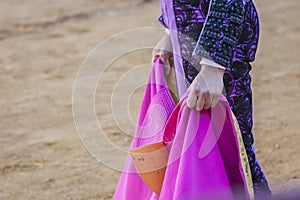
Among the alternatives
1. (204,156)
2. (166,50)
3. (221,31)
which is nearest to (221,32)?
(221,31)

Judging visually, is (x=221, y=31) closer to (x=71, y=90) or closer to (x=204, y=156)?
(x=204, y=156)

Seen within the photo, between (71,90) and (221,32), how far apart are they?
3030 millimetres

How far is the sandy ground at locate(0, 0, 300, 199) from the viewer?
340 cm

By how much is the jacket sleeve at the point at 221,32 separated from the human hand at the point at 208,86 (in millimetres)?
34

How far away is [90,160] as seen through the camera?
142 inches

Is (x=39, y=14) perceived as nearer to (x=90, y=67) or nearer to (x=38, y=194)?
(x=90, y=67)

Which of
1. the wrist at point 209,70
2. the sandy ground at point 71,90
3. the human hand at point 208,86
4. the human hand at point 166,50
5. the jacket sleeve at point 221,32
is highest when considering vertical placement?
the jacket sleeve at point 221,32

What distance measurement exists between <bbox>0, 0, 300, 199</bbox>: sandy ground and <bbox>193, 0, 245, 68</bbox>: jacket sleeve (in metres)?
0.93

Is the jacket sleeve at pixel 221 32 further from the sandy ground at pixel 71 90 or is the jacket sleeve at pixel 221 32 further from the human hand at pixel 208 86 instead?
the sandy ground at pixel 71 90

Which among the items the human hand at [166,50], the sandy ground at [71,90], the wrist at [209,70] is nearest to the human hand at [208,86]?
the wrist at [209,70]

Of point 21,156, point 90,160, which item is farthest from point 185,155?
point 21,156

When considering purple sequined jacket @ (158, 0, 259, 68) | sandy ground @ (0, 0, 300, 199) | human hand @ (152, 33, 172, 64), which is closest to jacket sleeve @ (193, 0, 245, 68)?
purple sequined jacket @ (158, 0, 259, 68)

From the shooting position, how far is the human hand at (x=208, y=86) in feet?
6.13

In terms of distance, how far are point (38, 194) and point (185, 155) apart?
1492mm
